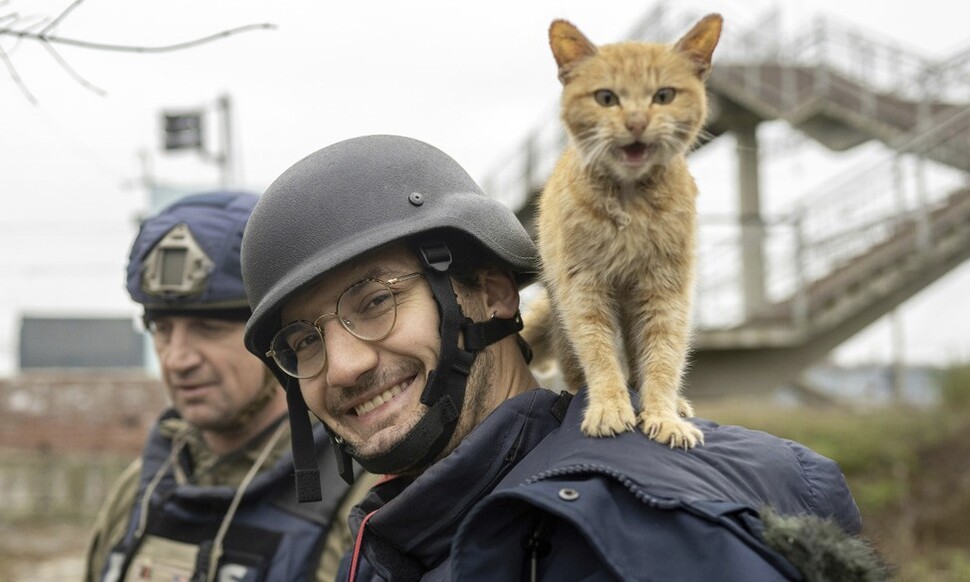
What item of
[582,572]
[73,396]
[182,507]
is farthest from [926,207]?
[73,396]

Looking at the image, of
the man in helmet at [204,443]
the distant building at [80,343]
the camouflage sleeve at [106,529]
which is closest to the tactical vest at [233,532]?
the man in helmet at [204,443]

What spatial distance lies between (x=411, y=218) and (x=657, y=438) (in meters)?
1.00

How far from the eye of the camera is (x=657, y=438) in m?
2.33

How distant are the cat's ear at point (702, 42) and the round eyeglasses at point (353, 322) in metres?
0.94

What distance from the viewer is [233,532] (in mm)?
3811

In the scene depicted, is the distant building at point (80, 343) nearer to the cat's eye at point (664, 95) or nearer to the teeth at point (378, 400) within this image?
the teeth at point (378, 400)

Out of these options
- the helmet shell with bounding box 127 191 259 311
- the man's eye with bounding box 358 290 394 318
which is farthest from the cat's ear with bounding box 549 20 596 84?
the helmet shell with bounding box 127 191 259 311

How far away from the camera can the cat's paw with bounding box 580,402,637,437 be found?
235cm

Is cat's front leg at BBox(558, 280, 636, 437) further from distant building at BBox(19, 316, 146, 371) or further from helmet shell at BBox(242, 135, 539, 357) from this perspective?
distant building at BBox(19, 316, 146, 371)

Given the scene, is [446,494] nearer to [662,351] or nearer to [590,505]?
[590,505]

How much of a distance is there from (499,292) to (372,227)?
1.45 ft

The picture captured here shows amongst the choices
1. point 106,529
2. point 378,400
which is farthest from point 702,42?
point 106,529

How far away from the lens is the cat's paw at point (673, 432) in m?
2.28

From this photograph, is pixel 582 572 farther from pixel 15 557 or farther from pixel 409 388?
pixel 15 557
